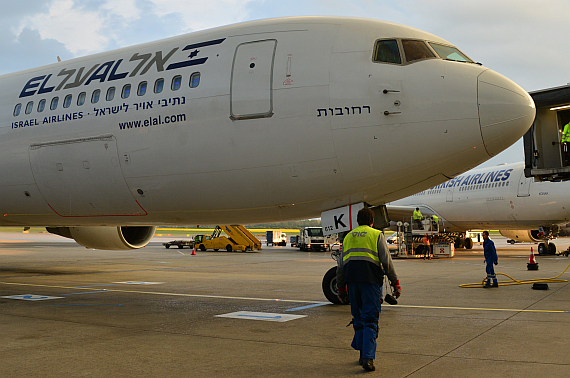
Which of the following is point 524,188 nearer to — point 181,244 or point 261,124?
point 261,124

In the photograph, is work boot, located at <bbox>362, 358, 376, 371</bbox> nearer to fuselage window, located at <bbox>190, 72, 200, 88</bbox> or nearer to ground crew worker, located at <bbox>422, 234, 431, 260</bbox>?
fuselage window, located at <bbox>190, 72, 200, 88</bbox>

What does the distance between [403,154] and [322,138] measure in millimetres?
1131

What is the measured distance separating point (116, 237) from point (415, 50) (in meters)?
8.37

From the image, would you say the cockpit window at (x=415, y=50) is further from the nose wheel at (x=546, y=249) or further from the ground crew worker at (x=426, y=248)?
the nose wheel at (x=546, y=249)

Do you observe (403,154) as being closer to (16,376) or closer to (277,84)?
(277,84)

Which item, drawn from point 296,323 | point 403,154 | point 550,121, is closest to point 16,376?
point 296,323

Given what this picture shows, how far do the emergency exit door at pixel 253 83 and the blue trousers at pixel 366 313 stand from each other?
329 centimetres

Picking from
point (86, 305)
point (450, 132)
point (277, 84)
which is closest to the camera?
point (450, 132)

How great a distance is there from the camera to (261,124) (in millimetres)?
7395

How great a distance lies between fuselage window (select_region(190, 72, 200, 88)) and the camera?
311 inches

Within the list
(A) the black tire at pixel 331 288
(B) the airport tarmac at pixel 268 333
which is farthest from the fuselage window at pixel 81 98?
(A) the black tire at pixel 331 288

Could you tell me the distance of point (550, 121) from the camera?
14258 mm

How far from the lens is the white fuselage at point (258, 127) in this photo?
6.90 metres

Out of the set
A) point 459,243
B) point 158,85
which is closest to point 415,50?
point 158,85
